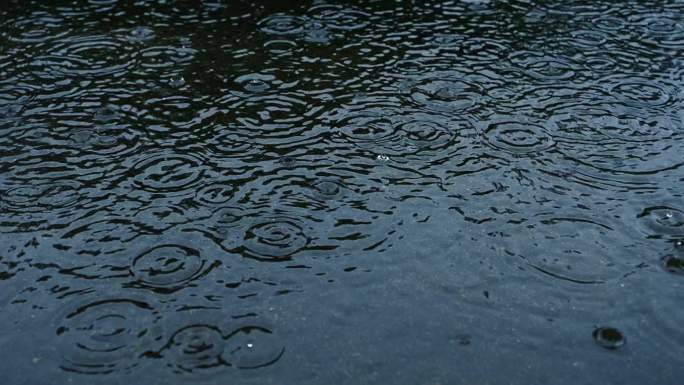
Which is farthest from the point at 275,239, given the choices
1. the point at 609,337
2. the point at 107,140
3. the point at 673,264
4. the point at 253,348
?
the point at 673,264

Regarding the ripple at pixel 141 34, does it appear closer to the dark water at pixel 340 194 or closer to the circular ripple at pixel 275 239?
the dark water at pixel 340 194

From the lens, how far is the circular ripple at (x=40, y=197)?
588 cm

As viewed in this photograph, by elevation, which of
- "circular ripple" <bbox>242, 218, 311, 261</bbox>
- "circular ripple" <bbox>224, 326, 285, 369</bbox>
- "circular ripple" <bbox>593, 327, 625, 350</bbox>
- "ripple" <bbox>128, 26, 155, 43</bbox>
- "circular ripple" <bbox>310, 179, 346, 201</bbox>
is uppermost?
"ripple" <bbox>128, 26, 155, 43</bbox>

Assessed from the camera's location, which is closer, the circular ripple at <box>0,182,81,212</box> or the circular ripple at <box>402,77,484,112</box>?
the circular ripple at <box>0,182,81,212</box>

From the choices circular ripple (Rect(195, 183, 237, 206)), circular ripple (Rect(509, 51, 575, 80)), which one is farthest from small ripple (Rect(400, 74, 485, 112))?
circular ripple (Rect(195, 183, 237, 206))

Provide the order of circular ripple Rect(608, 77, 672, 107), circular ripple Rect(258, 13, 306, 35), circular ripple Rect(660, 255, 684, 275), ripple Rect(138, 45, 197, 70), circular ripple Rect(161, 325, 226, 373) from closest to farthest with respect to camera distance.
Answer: circular ripple Rect(161, 325, 226, 373)
circular ripple Rect(660, 255, 684, 275)
circular ripple Rect(608, 77, 672, 107)
ripple Rect(138, 45, 197, 70)
circular ripple Rect(258, 13, 306, 35)

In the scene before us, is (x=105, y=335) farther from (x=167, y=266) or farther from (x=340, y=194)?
(x=340, y=194)

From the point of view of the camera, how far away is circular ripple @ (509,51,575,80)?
7.75 m

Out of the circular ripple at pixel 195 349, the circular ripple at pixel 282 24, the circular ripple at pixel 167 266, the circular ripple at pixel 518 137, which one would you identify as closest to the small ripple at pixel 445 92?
the circular ripple at pixel 518 137

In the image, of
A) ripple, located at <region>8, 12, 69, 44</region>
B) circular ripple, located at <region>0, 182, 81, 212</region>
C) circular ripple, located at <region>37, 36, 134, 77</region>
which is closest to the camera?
circular ripple, located at <region>0, 182, 81, 212</region>

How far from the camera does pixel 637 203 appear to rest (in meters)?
5.98

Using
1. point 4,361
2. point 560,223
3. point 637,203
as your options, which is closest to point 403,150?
point 560,223

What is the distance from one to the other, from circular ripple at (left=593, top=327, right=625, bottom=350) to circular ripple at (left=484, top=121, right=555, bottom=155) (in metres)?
2.14

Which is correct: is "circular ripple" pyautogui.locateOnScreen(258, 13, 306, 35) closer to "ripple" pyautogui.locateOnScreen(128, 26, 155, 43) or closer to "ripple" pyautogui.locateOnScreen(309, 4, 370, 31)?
"ripple" pyautogui.locateOnScreen(309, 4, 370, 31)
